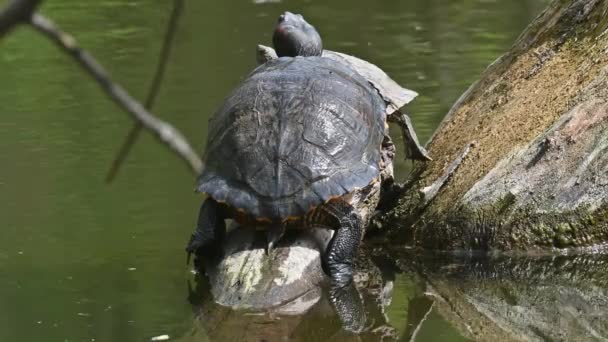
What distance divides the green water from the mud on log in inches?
19.8

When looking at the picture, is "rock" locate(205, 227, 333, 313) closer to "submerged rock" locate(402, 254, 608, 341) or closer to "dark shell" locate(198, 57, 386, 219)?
"dark shell" locate(198, 57, 386, 219)

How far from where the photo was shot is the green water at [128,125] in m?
4.55

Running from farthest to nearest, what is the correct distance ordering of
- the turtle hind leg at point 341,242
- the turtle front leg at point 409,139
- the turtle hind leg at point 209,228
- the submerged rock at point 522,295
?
the turtle front leg at point 409,139
the turtle hind leg at point 209,228
the turtle hind leg at point 341,242
the submerged rock at point 522,295

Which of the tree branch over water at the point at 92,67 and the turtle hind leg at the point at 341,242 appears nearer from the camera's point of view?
the tree branch over water at the point at 92,67

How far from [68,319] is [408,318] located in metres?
1.42

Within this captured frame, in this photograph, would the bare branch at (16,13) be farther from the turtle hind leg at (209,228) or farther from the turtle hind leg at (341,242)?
the turtle hind leg at (209,228)

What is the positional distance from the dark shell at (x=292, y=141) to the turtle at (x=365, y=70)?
0.35 meters

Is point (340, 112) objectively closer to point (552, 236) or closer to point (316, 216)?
point (316, 216)

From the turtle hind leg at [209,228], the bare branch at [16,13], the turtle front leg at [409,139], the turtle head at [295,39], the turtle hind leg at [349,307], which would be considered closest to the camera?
the bare branch at [16,13]

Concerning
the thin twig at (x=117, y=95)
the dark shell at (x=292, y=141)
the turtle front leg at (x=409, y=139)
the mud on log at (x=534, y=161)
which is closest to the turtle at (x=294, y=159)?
the dark shell at (x=292, y=141)

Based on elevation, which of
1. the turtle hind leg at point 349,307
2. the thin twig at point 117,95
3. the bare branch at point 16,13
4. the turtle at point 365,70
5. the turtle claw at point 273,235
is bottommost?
the turtle hind leg at point 349,307

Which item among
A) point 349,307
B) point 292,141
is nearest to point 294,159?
point 292,141

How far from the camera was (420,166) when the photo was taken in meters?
5.39

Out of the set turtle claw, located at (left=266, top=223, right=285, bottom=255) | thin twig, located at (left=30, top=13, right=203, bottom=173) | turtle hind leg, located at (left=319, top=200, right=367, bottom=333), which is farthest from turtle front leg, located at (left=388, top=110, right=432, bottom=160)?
thin twig, located at (left=30, top=13, right=203, bottom=173)
